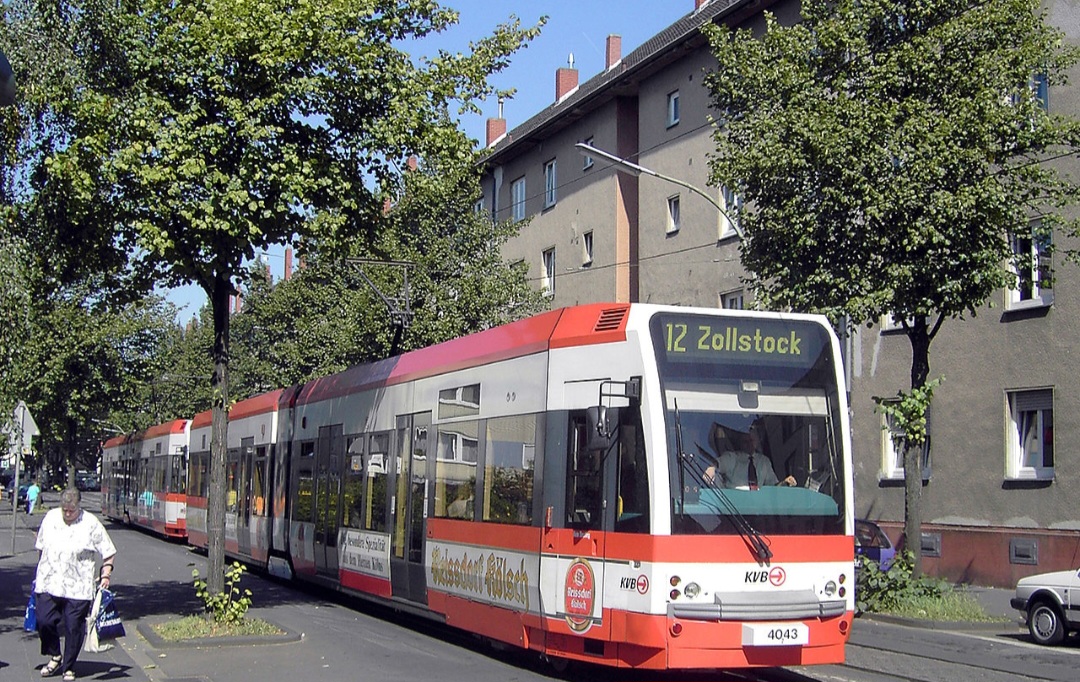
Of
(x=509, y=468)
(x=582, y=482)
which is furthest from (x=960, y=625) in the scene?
(x=582, y=482)

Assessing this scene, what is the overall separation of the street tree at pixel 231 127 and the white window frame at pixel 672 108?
22.2 metres

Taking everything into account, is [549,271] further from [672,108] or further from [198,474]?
[198,474]

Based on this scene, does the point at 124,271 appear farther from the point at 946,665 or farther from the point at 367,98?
the point at 946,665

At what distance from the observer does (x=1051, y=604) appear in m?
15.8

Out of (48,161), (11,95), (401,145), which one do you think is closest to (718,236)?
(401,145)

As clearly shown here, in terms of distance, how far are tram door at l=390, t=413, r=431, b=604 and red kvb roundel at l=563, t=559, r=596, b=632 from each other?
358cm

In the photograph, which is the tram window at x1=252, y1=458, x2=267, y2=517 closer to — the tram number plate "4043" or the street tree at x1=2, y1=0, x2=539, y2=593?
the street tree at x1=2, y1=0, x2=539, y2=593

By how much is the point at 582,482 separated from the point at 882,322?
61.1 ft

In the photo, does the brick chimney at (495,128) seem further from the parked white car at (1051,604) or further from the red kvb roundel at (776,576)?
the red kvb roundel at (776,576)

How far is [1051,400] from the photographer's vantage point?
79.2 ft

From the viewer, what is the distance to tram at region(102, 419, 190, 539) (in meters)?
33.7

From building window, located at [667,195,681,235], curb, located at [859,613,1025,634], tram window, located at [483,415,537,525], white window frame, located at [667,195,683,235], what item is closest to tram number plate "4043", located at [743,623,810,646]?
tram window, located at [483,415,537,525]

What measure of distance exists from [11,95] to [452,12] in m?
8.20

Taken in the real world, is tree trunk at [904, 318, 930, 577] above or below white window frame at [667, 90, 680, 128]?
below
